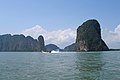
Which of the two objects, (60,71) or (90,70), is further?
(90,70)

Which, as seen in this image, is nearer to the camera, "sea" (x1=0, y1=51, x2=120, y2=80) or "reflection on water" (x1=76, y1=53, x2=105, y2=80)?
"sea" (x1=0, y1=51, x2=120, y2=80)

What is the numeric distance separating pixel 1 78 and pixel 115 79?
15.3 metres

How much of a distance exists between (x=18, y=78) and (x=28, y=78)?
1.37 m

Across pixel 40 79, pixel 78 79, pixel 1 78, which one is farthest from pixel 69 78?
pixel 1 78

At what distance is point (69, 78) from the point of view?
120 ft

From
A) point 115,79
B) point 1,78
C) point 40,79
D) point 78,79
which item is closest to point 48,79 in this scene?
point 40,79

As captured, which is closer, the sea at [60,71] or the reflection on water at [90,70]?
the sea at [60,71]

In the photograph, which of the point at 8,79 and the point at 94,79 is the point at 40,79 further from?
the point at 94,79

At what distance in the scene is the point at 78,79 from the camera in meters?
35.7

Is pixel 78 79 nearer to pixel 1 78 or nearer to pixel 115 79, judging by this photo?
pixel 115 79

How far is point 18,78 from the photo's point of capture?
3638cm

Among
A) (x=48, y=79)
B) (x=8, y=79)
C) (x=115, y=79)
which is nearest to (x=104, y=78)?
(x=115, y=79)

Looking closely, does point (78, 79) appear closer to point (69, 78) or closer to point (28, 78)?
point (69, 78)

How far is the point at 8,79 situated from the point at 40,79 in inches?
166
